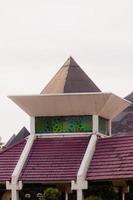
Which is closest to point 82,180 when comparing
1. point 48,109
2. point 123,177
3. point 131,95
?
point 123,177

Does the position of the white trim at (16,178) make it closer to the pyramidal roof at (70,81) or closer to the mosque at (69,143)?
the mosque at (69,143)

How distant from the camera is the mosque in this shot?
21875 mm

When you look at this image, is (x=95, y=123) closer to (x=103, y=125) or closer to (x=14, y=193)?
(x=103, y=125)

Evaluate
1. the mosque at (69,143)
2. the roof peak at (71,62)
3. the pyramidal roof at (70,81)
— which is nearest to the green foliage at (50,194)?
the mosque at (69,143)

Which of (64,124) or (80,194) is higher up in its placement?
(64,124)

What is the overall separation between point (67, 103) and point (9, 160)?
2.53 m

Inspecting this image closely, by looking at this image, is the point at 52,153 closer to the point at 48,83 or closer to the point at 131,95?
the point at 48,83

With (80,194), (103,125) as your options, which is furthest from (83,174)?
(103,125)

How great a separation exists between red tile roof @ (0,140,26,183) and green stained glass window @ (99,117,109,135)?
96.0 inches

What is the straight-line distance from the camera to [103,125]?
24.0 m

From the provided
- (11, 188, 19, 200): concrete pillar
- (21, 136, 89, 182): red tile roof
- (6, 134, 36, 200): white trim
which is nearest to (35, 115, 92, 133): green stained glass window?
(21, 136, 89, 182): red tile roof

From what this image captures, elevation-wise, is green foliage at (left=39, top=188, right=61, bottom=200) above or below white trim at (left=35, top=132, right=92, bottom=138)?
below

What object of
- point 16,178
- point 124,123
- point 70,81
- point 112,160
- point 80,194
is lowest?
point 80,194

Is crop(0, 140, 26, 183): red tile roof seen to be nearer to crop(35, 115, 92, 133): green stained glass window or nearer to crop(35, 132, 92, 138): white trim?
crop(35, 132, 92, 138): white trim
